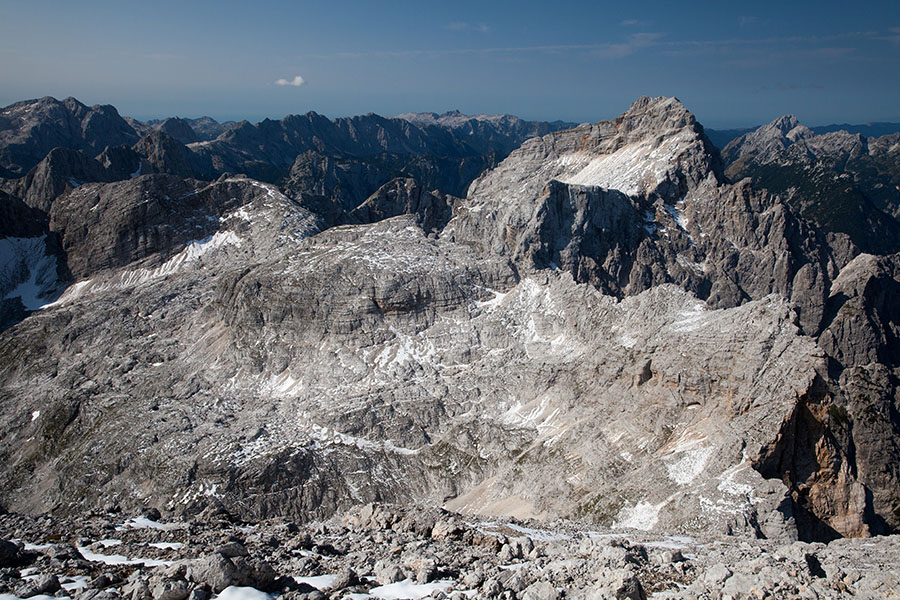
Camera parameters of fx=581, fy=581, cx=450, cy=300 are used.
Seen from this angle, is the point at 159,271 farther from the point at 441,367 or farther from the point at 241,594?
the point at 241,594

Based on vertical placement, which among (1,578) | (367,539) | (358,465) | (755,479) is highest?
(1,578)

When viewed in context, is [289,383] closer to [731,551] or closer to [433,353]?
[433,353]

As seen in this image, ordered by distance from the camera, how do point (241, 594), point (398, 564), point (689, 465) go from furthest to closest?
point (689, 465) < point (398, 564) < point (241, 594)

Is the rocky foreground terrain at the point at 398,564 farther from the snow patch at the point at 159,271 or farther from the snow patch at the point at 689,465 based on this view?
the snow patch at the point at 159,271

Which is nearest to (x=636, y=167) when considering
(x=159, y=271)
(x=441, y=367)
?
(x=441, y=367)

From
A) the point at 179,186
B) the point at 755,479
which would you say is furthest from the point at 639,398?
the point at 179,186

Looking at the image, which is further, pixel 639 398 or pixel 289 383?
pixel 289 383

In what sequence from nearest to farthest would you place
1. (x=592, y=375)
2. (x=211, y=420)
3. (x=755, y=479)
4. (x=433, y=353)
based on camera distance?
(x=755, y=479)
(x=592, y=375)
(x=211, y=420)
(x=433, y=353)
